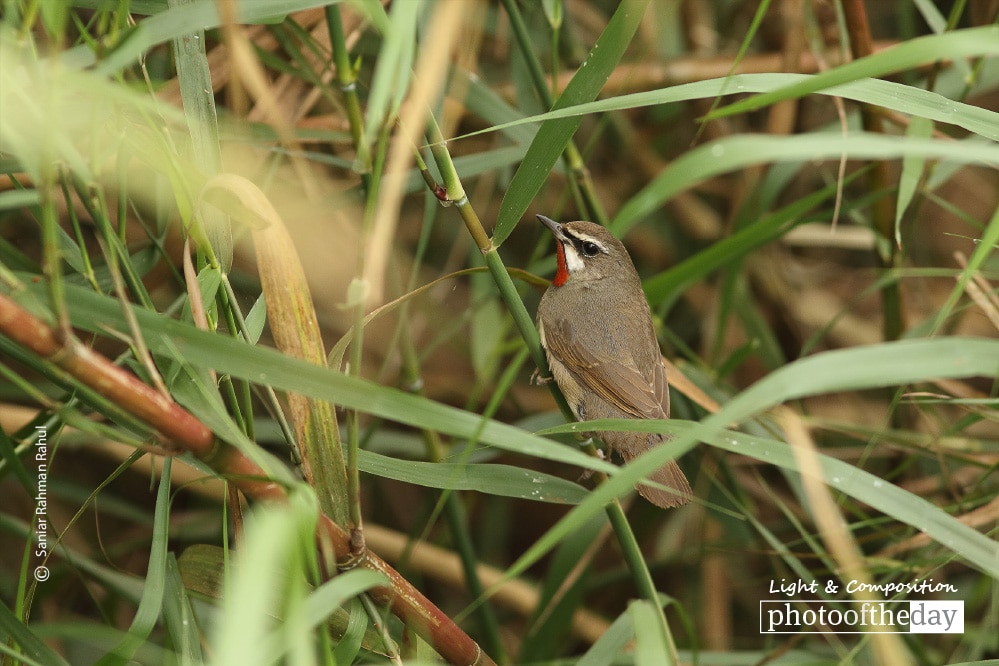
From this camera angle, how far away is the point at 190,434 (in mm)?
1386

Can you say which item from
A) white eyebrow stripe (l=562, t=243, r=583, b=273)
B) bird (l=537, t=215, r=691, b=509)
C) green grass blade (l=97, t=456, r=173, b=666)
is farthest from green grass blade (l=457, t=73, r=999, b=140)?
white eyebrow stripe (l=562, t=243, r=583, b=273)

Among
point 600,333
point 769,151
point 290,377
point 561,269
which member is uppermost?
point 561,269

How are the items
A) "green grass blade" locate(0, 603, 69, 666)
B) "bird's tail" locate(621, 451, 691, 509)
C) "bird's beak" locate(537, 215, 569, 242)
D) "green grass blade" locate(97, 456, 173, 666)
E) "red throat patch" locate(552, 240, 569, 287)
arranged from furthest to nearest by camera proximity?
"red throat patch" locate(552, 240, 569, 287)
"bird's beak" locate(537, 215, 569, 242)
"bird's tail" locate(621, 451, 691, 509)
"green grass blade" locate(0, 603, 69, 666)
"green grass blade" locate(97, 456, 173, 666)

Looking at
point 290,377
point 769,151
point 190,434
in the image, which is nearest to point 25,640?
point 190,434

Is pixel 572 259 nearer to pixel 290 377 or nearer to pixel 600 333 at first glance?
pixel 600 333

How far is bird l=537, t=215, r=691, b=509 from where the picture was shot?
2873 millimetres

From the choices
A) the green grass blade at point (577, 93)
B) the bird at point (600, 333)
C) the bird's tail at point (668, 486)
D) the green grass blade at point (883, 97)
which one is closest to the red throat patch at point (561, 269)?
the bird at point (600, 333)

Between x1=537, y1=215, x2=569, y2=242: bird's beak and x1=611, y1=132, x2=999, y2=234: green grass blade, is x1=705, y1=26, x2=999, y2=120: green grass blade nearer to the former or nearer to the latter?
x1=611, y1=132, x2=999, y2=234: green grass blade

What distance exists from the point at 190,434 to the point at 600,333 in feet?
6.20

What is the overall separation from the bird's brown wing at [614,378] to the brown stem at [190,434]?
1.27 metres

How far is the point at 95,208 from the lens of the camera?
1460 millimetres

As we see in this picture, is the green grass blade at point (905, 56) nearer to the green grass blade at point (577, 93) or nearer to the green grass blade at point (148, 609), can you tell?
the green grass blade at point (577, 93)

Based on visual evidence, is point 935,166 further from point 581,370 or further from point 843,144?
point 843,144

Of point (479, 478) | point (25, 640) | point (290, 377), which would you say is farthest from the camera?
point (479, 478)
